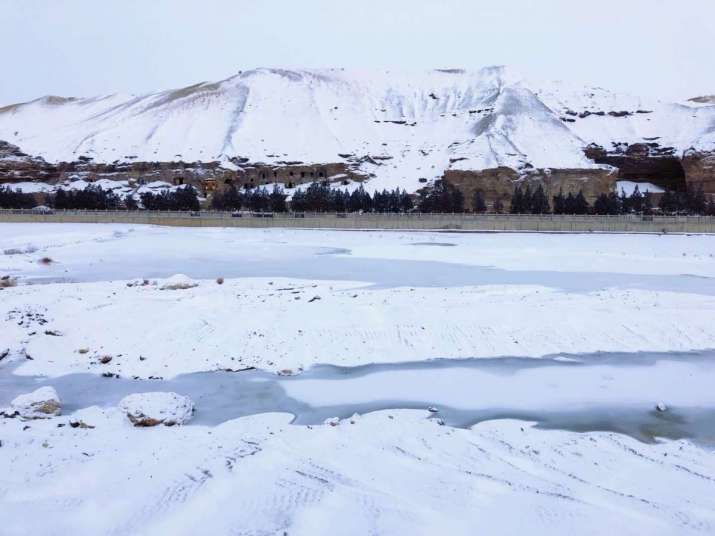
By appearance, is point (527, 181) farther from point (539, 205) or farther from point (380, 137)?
point (380, 137)

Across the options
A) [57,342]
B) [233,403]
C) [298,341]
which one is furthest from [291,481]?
[57,342]

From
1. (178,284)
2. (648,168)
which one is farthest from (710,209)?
(178,284)

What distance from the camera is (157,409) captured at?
8.19m

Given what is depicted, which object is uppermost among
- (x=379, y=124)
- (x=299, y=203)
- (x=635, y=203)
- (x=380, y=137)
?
(x=379, y=124)

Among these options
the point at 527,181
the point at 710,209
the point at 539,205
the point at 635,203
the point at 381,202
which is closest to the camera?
the point at 539,205

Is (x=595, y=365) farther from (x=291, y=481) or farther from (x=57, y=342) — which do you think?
(x=57, y=342)

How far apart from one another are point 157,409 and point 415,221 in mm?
48846

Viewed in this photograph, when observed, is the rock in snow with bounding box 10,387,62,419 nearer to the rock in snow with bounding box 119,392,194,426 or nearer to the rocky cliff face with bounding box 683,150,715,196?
the rock in snow with bounding box 119,392,194,426

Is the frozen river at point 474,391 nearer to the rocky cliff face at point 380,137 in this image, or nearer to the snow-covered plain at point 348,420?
the snow-covered plain at point 348,420

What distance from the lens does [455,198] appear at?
7606cm

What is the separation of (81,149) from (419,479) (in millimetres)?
119613

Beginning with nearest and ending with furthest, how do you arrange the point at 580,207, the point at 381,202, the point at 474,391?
the point at 474,391 < the point at 580,207 < the point at 381,202

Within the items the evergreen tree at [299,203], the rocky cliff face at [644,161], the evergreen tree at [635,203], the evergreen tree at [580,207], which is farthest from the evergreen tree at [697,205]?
the evergreen tree at [299,203]

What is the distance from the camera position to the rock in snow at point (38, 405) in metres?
8.05
